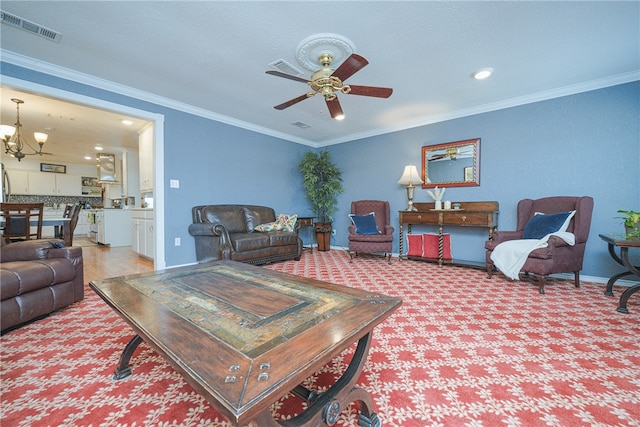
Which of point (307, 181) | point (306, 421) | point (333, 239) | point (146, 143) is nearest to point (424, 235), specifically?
point (333, 239)

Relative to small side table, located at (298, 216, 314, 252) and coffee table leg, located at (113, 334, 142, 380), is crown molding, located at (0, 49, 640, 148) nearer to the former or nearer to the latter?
small side table, located at (298, 216, 314, 252)

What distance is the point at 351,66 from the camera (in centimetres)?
206

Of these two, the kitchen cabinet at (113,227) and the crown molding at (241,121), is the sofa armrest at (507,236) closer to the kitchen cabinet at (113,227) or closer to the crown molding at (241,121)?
the crown molding at (241,121)

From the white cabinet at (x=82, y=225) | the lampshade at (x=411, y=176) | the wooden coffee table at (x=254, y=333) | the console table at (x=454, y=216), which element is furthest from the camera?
the white cabinet at (x=82, y=225)

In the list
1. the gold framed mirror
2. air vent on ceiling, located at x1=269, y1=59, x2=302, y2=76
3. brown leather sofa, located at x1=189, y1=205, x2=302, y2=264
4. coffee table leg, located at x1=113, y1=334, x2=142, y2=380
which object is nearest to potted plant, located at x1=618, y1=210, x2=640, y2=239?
the gold framed mirror

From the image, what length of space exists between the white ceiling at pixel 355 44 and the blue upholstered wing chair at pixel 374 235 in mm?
1847

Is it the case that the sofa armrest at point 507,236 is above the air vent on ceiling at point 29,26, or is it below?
below

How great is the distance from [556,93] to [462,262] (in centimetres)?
257

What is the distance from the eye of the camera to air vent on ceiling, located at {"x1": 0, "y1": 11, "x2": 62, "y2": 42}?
6.89 ft

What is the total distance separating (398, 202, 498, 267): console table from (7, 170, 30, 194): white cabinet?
34.0 feet

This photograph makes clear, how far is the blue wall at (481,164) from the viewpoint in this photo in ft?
10.0

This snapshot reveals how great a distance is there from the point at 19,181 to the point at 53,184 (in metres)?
0.69

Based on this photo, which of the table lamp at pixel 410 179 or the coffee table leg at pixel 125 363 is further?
the table lamp at pixel 410 179

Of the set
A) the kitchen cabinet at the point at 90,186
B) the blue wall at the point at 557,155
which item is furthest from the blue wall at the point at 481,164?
the kitchen cabinet at the point at 90,186
